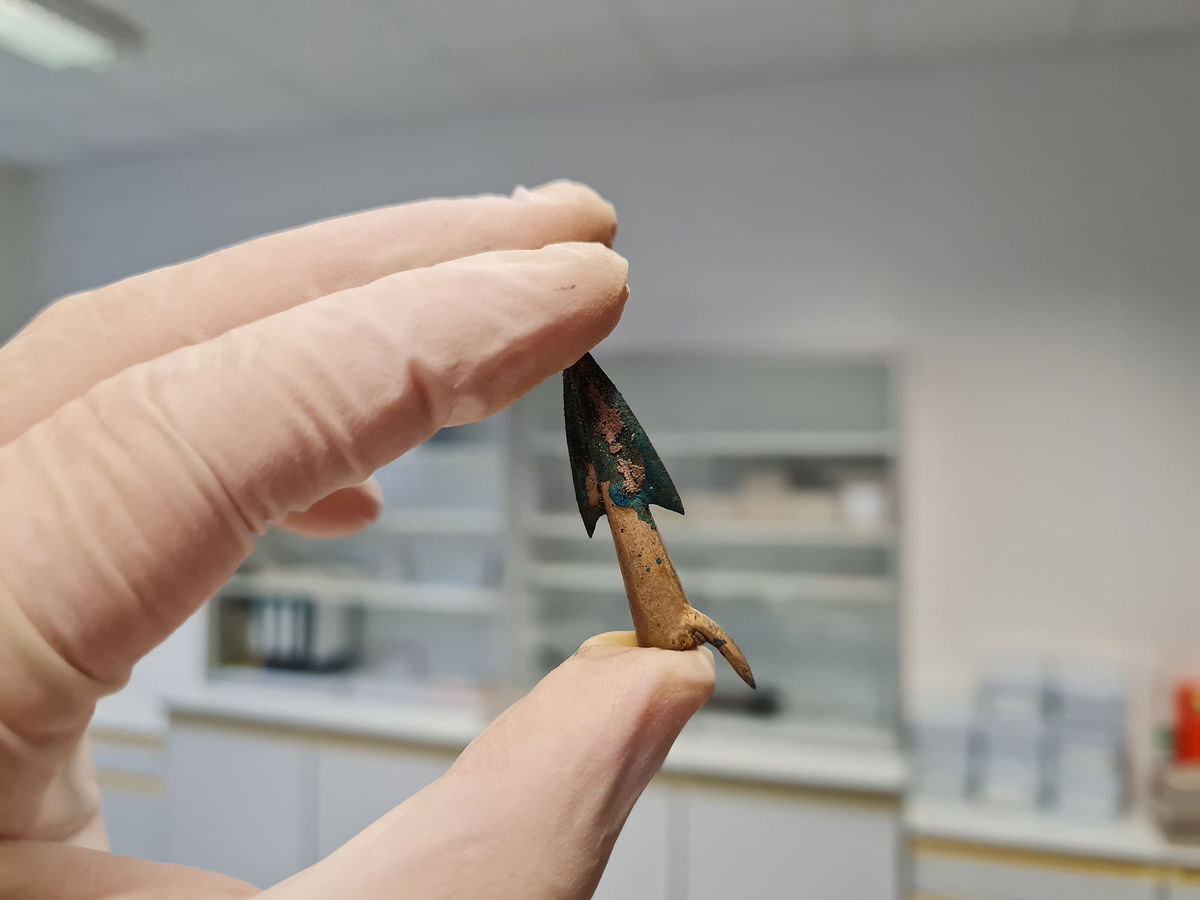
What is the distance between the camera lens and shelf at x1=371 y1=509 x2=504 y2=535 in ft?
10.9

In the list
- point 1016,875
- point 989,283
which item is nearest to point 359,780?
point 1016,875

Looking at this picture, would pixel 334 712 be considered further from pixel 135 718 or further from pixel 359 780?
pixel 135 718

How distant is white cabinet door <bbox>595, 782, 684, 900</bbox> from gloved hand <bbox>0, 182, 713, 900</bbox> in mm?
2388

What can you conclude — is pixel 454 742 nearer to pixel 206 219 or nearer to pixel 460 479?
pixel 460 479

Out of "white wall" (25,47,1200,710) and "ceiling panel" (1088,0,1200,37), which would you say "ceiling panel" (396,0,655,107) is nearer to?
"white wall" (25,47,1200,710)

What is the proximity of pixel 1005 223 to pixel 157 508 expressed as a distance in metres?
2.98

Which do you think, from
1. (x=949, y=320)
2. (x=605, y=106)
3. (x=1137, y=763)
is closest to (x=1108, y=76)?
(x=949, y=320)

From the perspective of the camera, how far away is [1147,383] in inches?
106

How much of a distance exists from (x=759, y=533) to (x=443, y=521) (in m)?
1.25

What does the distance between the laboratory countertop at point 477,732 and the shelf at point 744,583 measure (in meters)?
0.47

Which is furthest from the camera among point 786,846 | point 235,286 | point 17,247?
point 17,247

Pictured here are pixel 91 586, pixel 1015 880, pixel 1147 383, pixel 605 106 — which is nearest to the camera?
pixel 91 586

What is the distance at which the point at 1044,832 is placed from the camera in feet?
8.08

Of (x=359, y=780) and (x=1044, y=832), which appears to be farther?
(x=359, y=780)
